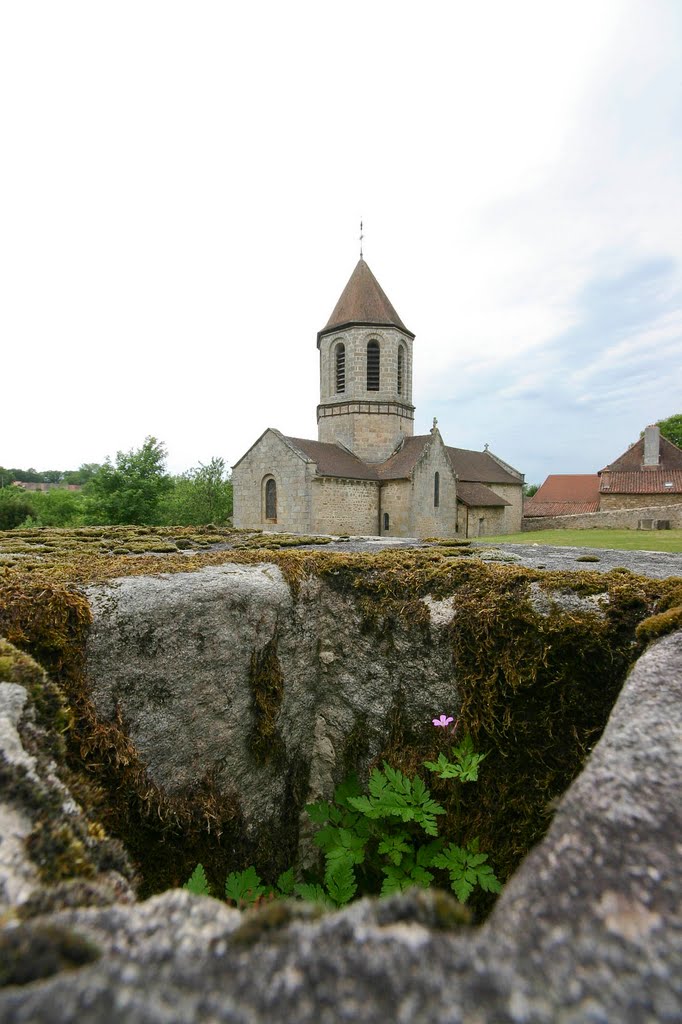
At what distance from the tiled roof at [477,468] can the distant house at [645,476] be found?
678 centimetres

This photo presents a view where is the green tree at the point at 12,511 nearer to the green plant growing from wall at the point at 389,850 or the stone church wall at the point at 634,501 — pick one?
the stone church wall at the point at 634,501

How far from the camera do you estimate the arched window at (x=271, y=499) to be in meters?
28.8

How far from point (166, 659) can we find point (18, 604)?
1.08 meters

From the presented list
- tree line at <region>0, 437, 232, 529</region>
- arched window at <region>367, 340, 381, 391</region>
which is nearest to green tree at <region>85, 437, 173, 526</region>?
tree line at <region>0, 437, 232, 529</region>

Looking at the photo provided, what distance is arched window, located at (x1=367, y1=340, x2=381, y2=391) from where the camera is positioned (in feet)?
107

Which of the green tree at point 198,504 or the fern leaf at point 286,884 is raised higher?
the green tree at point 198,504

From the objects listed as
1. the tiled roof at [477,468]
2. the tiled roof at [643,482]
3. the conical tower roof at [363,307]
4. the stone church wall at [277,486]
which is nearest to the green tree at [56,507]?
the stone church wall at [277,486]

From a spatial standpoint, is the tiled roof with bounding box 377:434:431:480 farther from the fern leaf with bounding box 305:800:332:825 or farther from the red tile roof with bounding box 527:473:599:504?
the fern leaf with bounding box 305:800:332:825

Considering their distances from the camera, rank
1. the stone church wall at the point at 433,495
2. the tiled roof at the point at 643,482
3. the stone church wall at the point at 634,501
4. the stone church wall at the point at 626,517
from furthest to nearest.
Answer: the tiled roof at the point at 643,482
the stone church wall at the point at 634,501
the stone church wall at the point at 626,517
the stone church wall at the point at 433,495

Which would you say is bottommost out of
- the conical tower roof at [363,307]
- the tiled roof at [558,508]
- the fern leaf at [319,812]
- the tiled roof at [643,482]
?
the fern leaf at [319,812]

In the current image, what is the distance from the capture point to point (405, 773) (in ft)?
14.4

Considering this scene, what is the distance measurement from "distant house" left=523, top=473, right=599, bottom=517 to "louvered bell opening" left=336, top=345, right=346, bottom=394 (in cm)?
2005

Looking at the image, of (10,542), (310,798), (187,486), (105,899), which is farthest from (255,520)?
(105,899)

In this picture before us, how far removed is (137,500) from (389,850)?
3359 centimetres
